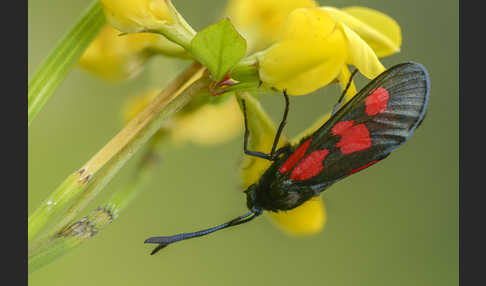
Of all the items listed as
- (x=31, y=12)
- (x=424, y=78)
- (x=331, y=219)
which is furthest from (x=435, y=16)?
(x=424, y=78)

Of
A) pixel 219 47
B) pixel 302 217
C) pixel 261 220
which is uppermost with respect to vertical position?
pixel 219 47

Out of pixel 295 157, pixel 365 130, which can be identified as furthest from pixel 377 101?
pixel 295 157

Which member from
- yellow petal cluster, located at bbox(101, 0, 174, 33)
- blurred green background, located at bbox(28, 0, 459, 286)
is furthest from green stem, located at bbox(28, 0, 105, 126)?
blurred green background, located at bbox(28, 0, 459, 286)

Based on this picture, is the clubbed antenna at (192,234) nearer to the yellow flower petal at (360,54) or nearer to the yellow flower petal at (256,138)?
the yellow flower petal at (256,138)

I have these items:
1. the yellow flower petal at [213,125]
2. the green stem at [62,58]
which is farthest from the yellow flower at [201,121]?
the green stem at [62,58]

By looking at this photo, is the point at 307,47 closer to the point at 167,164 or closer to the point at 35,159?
the point at 35,159

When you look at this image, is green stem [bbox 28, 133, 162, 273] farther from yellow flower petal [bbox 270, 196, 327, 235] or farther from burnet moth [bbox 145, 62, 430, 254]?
yellow flower petal [bbox 270, 196, 327, 235]

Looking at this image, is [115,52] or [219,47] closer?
[219,47]

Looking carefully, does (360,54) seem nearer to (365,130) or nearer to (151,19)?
(365,130)
